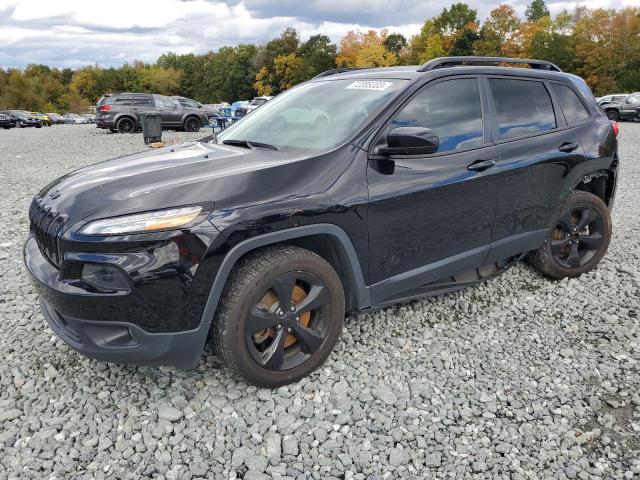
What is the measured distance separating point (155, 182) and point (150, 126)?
12874 millimetres

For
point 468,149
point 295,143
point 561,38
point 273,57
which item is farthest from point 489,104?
→ point 273,57

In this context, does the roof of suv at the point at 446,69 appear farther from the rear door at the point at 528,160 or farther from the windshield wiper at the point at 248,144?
the windshield wiper at the point at 248,144

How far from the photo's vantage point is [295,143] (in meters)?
3.20

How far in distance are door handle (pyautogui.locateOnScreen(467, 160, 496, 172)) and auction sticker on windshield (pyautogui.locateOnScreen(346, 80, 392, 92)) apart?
763 mm

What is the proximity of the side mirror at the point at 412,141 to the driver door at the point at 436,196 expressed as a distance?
0.12 m

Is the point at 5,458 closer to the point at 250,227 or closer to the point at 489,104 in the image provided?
the point at 250,227

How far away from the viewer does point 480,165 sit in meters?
3.43

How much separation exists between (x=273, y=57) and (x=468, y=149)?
8733 centimetres

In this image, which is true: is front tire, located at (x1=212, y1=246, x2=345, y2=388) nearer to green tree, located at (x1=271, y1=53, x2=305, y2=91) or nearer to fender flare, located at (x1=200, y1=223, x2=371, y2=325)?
fender flare, located at (x1=200, y1=223, x2=371, y2=325)

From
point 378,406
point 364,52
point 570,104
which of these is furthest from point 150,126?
point 364,52

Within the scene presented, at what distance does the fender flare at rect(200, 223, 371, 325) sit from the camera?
251 centimetres

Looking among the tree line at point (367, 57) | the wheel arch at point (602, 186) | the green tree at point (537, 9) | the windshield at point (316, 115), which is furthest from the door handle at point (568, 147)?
the green tree at point (537, 9)

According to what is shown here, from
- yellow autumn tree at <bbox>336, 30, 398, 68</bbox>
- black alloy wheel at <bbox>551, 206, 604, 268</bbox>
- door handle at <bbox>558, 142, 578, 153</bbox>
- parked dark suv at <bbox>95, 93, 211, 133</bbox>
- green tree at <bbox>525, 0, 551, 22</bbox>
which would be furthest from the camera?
green tree at <bbox>525, 0, 551, 22</bbox>

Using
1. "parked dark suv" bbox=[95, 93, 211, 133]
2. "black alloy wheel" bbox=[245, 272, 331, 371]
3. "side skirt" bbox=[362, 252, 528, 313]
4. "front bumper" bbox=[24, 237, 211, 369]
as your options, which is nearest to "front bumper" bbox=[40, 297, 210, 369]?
"front bumper" bbox=[24, 237, 211, 369]
